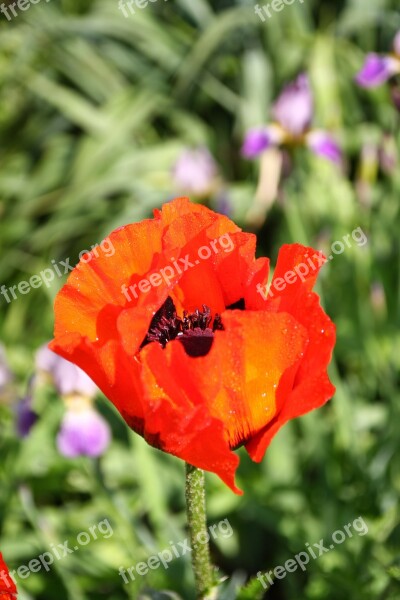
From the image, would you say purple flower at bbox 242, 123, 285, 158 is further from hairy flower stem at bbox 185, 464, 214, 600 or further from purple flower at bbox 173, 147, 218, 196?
hairy flower stem at bbox 185, 464, 214, 600

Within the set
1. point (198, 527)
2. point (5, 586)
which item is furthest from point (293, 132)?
point (5, 586)

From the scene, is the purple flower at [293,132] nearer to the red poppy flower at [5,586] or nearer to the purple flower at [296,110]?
the purple flower at [296,110]

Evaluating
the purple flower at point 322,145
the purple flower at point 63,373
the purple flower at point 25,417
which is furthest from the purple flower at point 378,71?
the purple flower at point 25,417

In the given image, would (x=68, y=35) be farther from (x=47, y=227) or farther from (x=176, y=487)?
(x=176, y=487)

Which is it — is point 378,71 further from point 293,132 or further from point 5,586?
point 5,586

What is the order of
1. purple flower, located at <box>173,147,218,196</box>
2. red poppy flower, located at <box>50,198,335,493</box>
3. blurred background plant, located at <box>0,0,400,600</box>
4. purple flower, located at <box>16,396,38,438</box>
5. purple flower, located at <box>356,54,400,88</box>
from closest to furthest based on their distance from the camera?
red poppy flower, located at <box>50,198,335,493</box>
purple flower, located at <box>16,396,38,438</box>
blurred background plant, located at <box>0,0,400,600</box>
purple flower, located at <box>356,54,400,88</box>
purple flower, located at <box>173,147,218,196</box>

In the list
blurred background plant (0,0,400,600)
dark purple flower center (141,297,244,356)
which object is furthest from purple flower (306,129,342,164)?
dark purple flower center (141,297,244,356)

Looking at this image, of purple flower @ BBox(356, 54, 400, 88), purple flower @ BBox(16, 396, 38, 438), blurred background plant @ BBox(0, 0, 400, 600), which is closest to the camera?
purple flower @ BBox(16, 396, 38, 438)
